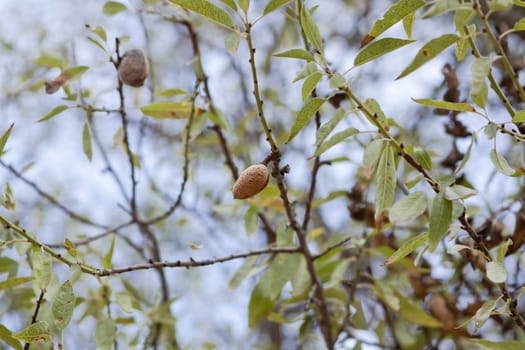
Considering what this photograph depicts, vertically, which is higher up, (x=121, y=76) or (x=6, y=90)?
(x=6, y=90)

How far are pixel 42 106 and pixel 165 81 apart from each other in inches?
16.8

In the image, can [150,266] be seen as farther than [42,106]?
No

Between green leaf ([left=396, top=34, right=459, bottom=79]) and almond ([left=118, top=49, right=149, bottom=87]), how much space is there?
468 mm

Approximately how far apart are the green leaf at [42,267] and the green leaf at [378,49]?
1.32 ft

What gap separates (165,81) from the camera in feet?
7.02

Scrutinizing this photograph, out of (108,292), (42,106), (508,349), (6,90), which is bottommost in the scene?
(508,349)

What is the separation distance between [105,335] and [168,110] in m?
0.33

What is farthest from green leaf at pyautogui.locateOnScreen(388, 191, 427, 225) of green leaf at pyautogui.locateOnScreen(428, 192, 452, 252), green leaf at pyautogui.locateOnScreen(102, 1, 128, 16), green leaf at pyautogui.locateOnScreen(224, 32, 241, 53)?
green leaf at pyautogui.locateOnScreen(102, 1, 128, 16)

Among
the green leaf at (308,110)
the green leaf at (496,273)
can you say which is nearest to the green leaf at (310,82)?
the green leaf at (308,110)

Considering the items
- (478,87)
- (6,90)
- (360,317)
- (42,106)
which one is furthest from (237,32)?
(42,106)

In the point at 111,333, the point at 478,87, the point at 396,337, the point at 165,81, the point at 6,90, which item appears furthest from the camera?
the point at 165,81

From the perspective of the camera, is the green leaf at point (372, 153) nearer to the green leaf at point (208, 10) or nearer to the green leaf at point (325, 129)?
the green leaf at point (325, 129)

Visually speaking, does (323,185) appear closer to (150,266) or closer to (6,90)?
(6,90)

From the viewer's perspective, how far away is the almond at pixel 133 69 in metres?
0.87
